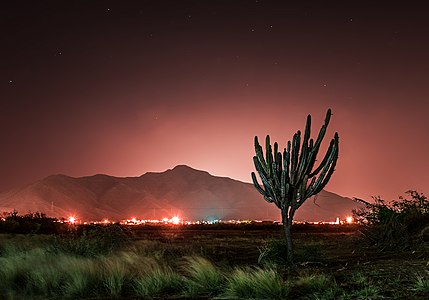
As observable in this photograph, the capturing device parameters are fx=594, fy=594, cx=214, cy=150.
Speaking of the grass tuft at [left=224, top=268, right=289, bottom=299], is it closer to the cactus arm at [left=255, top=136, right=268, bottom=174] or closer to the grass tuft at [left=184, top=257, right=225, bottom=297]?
the grass tuft at [left=184, top=257, right=225, bottom=297]

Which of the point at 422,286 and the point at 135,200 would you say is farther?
the point at 135,200

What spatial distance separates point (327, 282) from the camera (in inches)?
469

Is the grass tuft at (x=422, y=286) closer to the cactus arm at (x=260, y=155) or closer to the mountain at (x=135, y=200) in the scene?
the cactus arm at (x=260, y=155)

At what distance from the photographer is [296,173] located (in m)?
16.5

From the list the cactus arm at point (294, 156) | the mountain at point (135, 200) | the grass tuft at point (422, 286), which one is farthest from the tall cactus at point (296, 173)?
the mountain at point (135, 200)

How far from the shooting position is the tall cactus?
16.3m

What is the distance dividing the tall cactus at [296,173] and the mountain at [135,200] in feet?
393

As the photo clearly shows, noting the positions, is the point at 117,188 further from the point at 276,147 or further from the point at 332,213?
the point at 276,147

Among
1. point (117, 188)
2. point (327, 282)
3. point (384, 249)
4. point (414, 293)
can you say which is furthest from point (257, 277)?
point (117, 188)

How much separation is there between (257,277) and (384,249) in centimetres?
963

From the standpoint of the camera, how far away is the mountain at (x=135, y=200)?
147 meters

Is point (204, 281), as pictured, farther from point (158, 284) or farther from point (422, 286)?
point (422, 286)

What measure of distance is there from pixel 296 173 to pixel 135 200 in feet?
502

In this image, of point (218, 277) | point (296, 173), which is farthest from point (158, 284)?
point (296, 173)
